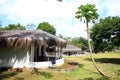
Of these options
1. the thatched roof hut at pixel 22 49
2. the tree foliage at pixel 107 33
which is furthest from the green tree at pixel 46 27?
the thatched roof hut at pixel 22 49

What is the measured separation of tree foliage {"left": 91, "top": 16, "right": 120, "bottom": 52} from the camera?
1379 inches

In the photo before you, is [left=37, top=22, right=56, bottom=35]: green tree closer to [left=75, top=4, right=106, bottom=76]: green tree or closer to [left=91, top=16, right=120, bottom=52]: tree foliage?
[left=91, top=16, right=120, bottom=52]: tree foliage

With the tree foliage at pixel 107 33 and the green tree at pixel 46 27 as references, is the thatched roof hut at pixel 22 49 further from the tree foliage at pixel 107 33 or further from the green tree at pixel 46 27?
the green tree at pixel 46 27

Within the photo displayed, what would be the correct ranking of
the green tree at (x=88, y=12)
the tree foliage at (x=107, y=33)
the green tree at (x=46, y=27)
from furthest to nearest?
the green tree at (x=46, y=27)
the tree foliage at (x=107, y=33)
the green tree at (x=88, y=12)

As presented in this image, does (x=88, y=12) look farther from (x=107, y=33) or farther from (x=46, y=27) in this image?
(x=46, y=27)

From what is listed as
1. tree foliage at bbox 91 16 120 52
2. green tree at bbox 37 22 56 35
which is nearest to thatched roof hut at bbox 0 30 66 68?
tree foliage at bbox 91 16 120 52

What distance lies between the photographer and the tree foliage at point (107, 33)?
3503 centimetres

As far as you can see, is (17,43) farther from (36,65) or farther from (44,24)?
(44,24)

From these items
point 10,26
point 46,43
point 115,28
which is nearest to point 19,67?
point 46,43

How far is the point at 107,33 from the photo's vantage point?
3588 centimetres

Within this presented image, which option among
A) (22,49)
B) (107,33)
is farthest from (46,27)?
(22,49)

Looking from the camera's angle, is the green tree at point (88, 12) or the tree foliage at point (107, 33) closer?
the green tree at point (88, 12)

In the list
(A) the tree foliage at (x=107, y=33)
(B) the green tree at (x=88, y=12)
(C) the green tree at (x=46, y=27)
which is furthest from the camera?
(C) the green tree at (x=46, y=27)

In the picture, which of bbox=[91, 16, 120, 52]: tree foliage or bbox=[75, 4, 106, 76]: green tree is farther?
bbox=[91, 16, 120, 52]: tree foliage
